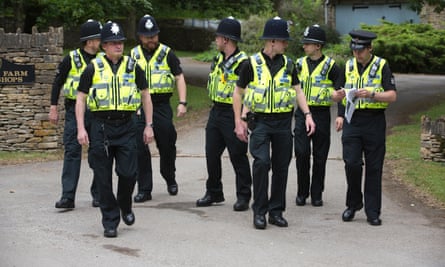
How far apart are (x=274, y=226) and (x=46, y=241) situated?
7.41ft

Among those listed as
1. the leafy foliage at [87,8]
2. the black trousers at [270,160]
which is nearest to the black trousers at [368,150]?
the black trousers at [270,160]

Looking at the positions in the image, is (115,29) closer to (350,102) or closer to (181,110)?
(181,110)

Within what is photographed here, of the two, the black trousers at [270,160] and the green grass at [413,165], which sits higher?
the black trousers at [270,160]

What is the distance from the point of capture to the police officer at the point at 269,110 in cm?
900

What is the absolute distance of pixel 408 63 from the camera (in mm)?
32094

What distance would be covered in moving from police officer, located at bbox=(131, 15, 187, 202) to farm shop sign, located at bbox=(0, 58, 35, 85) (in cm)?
459

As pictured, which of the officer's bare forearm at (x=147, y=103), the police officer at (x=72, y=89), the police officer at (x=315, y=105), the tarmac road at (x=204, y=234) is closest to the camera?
the tarmac road at (x=204, y=234)

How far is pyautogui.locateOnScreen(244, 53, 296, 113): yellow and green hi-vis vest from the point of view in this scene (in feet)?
29.5

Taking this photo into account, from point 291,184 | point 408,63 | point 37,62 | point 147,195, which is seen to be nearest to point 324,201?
point 291,184

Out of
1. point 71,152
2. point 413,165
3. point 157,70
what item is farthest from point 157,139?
point 413,165

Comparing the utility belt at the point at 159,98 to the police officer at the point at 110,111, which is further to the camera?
the utility belt at the point at 159,98

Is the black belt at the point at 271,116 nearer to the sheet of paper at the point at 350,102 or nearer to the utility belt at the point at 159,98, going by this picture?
the sheet of paper at the point at 350,102

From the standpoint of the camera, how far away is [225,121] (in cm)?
1009

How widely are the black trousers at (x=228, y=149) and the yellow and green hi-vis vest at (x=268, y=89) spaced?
1053 millimetres
